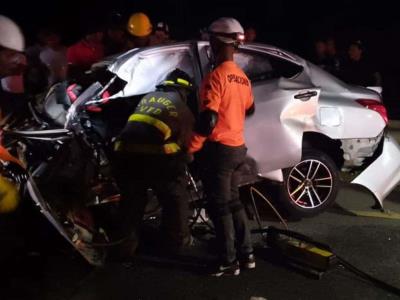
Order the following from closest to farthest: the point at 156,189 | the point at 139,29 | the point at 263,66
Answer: the point at 156,189 < the point at 263,66 < the point at 139,29

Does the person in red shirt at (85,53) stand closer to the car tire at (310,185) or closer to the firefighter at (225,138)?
the car tire at (310,185)

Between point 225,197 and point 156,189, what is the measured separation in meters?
0.60

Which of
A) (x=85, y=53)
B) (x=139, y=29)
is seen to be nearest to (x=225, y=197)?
(x=85, y=53)

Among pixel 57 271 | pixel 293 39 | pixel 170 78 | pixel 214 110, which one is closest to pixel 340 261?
pixel 214 110

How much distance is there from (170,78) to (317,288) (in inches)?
81.1

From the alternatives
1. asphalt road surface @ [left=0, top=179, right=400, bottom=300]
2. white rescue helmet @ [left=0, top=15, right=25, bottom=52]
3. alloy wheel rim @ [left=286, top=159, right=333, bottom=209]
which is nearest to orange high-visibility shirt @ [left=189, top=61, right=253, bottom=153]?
asphalt road surface @ [left=0, top=179, right=400, bottom=300]

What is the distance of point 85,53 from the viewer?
7402 mm

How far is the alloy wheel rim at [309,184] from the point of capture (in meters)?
5.77

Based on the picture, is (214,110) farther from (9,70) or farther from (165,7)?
(165,7)

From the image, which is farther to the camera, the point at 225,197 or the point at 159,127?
the point at 225,197

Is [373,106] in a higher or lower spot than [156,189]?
higher

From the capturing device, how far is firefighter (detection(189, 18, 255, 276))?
4211mm

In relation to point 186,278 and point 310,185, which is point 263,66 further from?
point 186,278

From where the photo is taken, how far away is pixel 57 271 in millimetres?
4586
